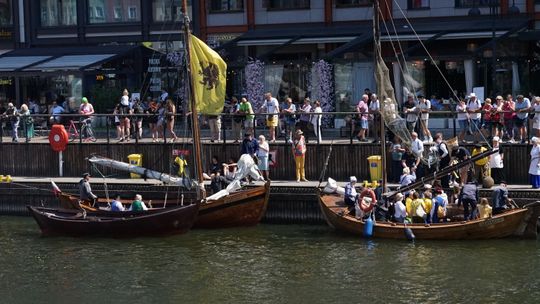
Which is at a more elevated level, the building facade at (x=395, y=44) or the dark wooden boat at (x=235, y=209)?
the building facade at (x=395, y=44)

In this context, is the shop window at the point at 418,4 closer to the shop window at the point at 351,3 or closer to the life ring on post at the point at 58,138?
the shop window at the point at 351,3

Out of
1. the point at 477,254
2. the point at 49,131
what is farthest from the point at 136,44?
the point at 477,254

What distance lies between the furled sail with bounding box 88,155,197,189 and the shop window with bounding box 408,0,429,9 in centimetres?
1775

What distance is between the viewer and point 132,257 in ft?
116

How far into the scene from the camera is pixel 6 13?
→ 63.5 m

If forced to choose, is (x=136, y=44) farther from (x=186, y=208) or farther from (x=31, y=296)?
(x=31, y=296)

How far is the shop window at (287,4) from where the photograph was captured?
5659cm

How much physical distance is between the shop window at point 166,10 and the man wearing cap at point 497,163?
988 inches

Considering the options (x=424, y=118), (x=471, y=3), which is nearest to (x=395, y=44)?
(x=471, y=3)

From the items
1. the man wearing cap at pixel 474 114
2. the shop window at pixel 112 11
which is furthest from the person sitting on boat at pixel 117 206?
the shop window at pixel 112 11

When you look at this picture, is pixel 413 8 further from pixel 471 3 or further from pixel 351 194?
pixel 351 194

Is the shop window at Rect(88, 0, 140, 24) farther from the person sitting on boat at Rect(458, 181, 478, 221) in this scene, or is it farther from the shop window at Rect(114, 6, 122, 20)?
the person sitting on boat at Rect(458, 181, 478, 221)

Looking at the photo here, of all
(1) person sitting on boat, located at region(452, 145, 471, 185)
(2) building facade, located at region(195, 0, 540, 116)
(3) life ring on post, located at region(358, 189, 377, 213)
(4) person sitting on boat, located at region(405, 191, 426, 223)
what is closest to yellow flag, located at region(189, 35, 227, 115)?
(3) life ring on post, located at region(358, 189, 377, 213)

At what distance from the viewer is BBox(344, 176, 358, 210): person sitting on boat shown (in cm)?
3772
